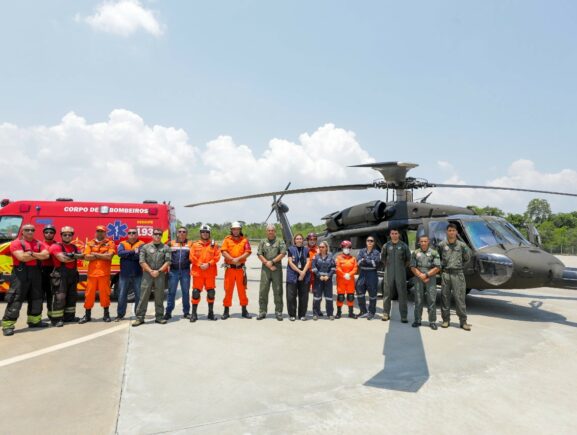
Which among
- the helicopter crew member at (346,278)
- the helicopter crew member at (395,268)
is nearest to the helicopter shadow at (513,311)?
the helicopter crew member at (395,268)

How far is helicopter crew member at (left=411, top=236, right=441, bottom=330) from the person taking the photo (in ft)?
20.1

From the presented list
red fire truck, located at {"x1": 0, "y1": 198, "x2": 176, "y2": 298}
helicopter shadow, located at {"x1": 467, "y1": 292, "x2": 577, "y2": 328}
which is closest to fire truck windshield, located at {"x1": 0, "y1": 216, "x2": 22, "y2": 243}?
red fire truck, located at {"x1": 0, "y1": 198, "x2": 176, "y2": 298}

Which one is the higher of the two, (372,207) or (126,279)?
(372,207)

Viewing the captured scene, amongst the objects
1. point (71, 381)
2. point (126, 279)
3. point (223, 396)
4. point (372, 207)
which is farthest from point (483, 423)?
point (372, 207)

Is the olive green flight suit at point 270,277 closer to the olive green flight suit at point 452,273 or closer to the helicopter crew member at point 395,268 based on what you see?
the helicopter crew member at point 395,268

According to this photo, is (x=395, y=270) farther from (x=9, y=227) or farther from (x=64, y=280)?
(x=9, y=227)

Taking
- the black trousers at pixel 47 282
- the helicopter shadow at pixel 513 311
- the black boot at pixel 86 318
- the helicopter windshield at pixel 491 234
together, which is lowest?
the helicopter shadow at pixel 513 311

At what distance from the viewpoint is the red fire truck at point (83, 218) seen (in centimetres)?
841

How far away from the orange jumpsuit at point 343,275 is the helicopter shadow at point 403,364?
1210mm

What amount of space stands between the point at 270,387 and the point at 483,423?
6.02ft

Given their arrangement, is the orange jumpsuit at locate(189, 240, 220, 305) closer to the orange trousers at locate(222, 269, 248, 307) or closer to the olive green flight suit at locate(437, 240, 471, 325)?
the orange trousers at locate(222, 269, 248, 307)

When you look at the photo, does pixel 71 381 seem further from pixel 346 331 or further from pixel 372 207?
pixel 372 207

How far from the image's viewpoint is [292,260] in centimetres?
663

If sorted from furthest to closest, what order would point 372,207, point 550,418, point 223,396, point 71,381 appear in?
point 372,207
point 71,381
point 223,396
point 550,418
